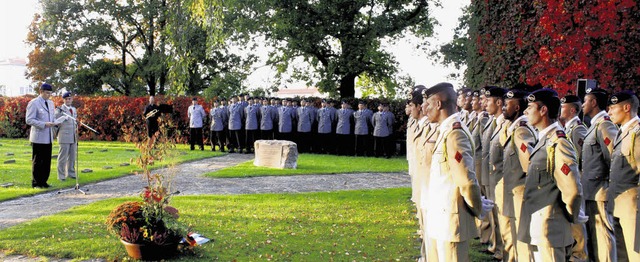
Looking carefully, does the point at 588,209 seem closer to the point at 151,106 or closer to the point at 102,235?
the point at 102,235

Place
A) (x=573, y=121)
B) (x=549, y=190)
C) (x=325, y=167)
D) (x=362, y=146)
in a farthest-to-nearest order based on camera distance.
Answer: (x=362, y=146) → (x=325, y=167) → (x=573, y=121) → (x=549, y=190)

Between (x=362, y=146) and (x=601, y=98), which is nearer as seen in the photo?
(x=601, y=98)

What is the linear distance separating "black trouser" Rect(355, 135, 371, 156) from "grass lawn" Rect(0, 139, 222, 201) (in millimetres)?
5251

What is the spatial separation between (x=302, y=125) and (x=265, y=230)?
40.8 feet

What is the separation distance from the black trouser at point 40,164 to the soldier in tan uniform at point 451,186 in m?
10.1

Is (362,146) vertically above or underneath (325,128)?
underneath

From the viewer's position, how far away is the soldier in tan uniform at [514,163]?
5.36 metres

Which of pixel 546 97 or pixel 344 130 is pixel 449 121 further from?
pixel 344 130

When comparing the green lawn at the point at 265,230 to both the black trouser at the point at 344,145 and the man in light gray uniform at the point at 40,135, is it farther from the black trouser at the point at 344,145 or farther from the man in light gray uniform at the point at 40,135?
the black trouser at the point at 344,145

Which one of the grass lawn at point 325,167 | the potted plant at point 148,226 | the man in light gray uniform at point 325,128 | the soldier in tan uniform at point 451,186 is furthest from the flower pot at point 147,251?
the man in light gray uniform at point 325,128

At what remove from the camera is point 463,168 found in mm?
4195

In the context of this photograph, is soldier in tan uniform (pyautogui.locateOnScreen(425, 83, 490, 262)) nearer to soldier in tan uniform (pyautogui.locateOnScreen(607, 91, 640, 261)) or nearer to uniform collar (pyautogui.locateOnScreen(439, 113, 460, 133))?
uniform collar (pyautogui.locateOnScreen(439, 113, 460, 133))

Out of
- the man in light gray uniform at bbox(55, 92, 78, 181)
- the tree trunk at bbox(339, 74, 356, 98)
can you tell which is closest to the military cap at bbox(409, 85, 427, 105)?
the man in light gray uniform at bbox(55, 92, 78, 181)

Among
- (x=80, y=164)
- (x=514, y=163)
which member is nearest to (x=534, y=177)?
(x=514, y=163)
